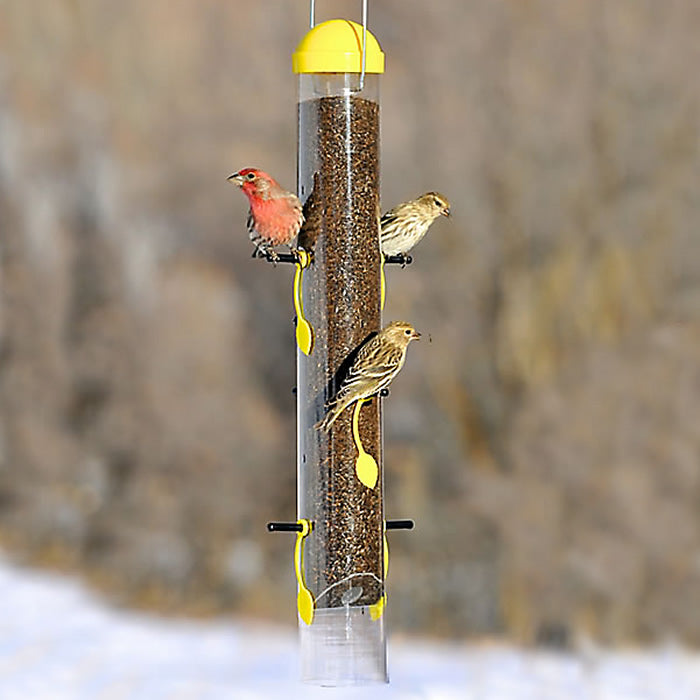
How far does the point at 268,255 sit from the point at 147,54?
19.9 feet

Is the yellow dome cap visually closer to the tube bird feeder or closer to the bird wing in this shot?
the tube bird feeder

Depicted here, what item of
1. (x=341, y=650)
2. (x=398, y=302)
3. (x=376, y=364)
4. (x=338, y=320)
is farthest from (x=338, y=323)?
(x=398, y=302)

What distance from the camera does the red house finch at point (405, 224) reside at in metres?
3.34

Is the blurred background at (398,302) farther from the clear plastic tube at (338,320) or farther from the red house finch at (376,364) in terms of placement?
the red house finch at (376,364)

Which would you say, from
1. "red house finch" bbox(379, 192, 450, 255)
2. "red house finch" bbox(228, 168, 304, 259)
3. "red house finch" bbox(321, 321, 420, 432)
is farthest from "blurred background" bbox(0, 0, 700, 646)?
"red house finch" bbox(228, 168, 304, 259)

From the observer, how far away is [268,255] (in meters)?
3.18

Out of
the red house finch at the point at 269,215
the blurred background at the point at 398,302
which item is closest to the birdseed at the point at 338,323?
the red house finch at the point at 269,215

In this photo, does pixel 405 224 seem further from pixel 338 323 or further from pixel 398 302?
pixel 398 302

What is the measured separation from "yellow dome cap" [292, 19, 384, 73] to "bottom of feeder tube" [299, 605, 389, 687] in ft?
3.94

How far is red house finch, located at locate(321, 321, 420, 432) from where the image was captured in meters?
3.12

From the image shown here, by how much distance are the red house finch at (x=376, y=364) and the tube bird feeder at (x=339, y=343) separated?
0.07 m

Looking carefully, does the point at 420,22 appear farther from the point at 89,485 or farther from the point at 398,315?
the point at 89,485

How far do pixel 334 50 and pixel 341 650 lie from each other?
4.33 feet

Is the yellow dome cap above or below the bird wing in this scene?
above
